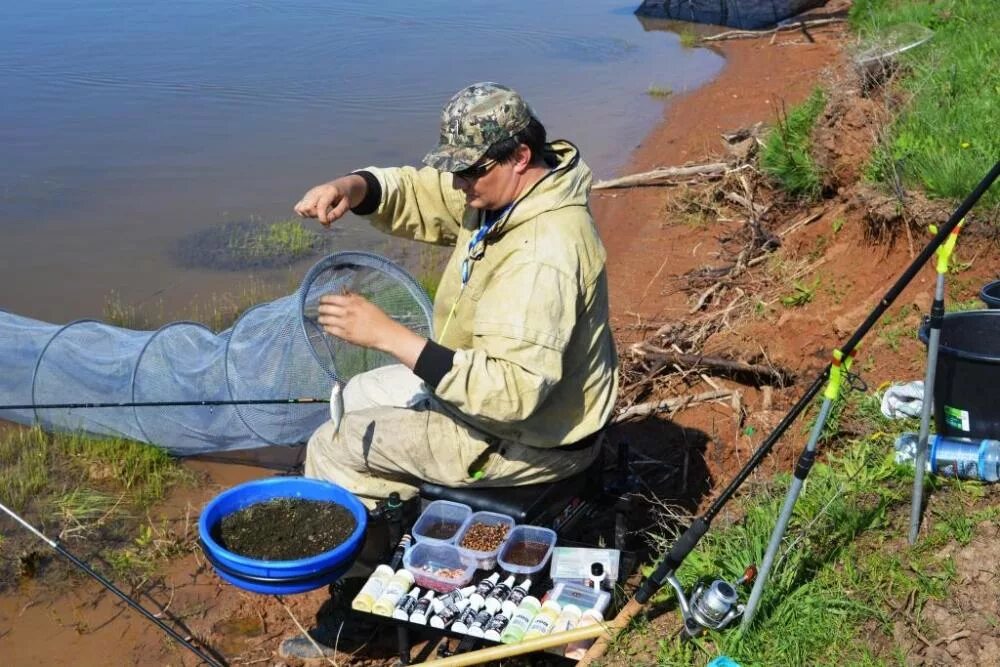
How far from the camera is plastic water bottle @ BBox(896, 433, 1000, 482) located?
388cm

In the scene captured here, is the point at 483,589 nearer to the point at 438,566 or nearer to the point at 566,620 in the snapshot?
the point at 438,566

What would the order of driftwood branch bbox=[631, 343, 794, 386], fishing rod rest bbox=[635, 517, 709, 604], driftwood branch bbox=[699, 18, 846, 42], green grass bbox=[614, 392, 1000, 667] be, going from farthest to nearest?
driftwood branch bbox=[699, 18, 846, 42] → driftwood branch bbox=[631, 343, 794, 386] → green grass bbox=[614, 392, 1000, 667] → fishing rod rest bbox=[635, 517, 709, 604]

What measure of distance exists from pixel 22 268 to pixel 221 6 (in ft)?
46.1

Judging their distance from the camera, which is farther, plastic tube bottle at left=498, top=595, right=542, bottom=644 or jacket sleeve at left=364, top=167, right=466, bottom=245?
jacket sleeve at left=364, top=167, right=466, bottom=245

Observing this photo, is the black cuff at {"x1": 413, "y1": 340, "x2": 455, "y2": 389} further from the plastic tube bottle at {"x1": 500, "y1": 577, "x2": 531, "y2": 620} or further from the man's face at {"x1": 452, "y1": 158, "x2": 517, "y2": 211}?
the plastic tube bottle at {"x1": 500, "y1": 577, "x2": 531, "y2": 620}

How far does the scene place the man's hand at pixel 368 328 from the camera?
355 cm

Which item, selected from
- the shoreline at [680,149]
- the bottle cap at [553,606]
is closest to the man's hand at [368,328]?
the bottle cap at [553,606]

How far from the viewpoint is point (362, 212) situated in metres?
4.58

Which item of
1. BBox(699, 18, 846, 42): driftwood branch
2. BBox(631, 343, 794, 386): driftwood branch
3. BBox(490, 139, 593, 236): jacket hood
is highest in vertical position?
BBox(490, 139, 593, 236): jacket hood

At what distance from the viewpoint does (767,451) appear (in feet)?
11.1

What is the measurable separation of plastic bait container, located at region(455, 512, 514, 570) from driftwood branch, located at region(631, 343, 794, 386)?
231 centimetres

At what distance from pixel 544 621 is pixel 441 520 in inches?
27.6

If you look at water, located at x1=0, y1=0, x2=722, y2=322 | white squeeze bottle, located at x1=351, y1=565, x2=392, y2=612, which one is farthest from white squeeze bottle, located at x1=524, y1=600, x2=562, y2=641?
water, located at x1=0, y1=0, x2=722, y2=322

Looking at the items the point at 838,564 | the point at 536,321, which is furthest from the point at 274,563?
the point at 838,564
